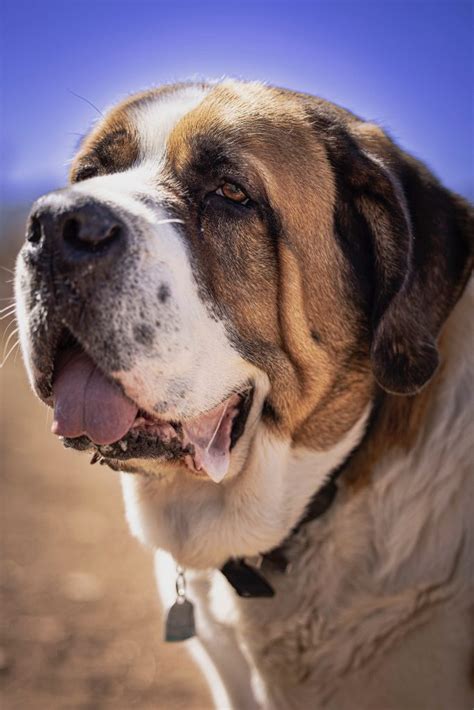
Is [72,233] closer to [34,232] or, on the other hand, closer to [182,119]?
[34,232]

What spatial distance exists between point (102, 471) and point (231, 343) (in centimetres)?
523

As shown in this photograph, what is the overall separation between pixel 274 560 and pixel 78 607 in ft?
7.85

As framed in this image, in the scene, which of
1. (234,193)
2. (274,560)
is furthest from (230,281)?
(274,560)

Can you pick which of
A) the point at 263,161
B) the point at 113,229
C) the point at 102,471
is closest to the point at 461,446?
the point at 263,161

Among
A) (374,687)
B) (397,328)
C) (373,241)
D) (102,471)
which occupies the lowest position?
(102,471)

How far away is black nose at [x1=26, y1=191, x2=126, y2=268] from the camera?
222cm

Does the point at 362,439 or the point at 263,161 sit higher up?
the point at 263,161

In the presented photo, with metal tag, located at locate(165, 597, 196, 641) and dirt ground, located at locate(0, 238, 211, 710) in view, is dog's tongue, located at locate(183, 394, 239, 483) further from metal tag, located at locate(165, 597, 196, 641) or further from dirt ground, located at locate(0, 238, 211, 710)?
dirt ground, located at locate(0, 238, 211, 710)

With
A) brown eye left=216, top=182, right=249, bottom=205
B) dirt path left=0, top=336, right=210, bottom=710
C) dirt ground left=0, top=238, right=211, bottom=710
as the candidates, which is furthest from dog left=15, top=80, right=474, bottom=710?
dirt path left=0, top=336, right=210, bottom=710

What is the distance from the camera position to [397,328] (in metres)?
2.50

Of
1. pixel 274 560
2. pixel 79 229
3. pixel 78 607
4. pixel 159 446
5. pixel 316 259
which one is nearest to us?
pixel 79 229

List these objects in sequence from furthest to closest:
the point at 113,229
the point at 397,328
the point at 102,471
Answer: the point at 102,471 → the point at 397,328 → the point at 113,229

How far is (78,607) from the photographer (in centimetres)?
477

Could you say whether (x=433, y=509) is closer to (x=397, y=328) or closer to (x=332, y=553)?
(x=332, y=553)
